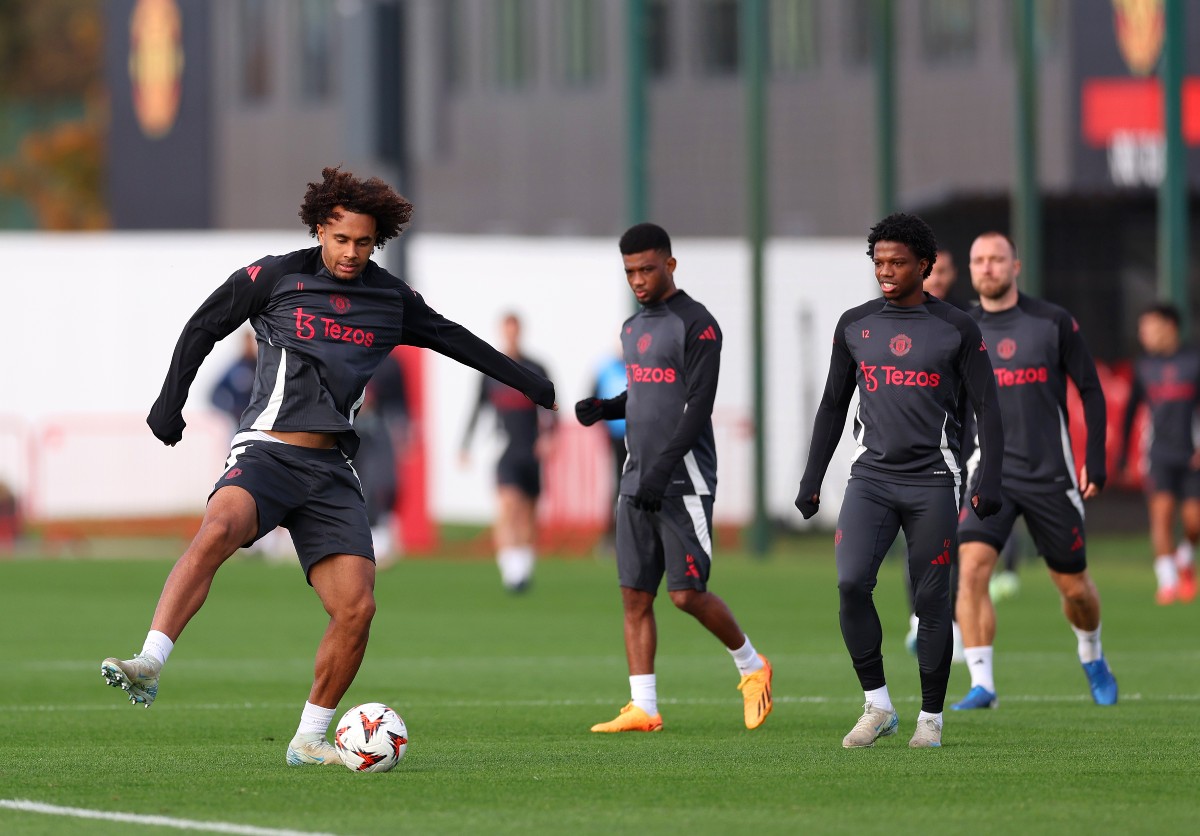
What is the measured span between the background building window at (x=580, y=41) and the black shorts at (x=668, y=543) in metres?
27.5

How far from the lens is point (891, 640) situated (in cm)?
1543

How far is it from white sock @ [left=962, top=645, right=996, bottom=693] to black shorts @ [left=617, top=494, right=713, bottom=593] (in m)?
1.56

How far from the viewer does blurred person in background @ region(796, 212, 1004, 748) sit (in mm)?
9641

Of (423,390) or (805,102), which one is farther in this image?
(805,102)

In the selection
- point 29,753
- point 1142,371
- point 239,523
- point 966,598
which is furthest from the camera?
point 1142,371

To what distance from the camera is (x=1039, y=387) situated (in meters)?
11.6

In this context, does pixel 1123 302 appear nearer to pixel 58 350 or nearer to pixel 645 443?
pixel 58 350

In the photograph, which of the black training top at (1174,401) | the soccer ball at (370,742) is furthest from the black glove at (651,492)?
the black training top at (1174,401)

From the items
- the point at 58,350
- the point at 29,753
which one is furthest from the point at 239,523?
the point at 58,350

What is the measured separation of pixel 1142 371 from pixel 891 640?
485 cm

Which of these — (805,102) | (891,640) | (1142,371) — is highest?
(805,102)

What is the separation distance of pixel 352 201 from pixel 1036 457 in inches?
166

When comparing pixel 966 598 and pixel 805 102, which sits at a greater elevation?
pixel 805 102

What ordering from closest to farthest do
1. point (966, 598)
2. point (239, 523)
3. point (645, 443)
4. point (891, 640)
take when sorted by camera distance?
point (239, 523) → point (645, 443) → point (966, 598) → point (891, 640)
